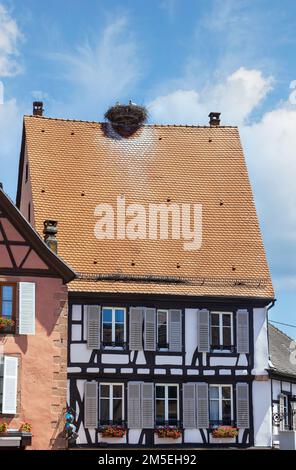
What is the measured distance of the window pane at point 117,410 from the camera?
32406mm

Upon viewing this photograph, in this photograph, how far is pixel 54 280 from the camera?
3088 centimetres

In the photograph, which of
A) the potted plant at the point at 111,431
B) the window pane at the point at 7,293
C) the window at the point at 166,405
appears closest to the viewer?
the window pane at the point at 7,293

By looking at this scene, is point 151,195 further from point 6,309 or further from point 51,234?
point 6,309

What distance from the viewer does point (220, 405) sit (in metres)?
33.1

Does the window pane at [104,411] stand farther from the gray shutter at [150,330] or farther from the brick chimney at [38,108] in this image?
the brick chimney at [38,108]

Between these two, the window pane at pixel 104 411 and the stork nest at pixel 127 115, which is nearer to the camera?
the window pane at pixel 104 411

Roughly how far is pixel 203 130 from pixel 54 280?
1110 cm

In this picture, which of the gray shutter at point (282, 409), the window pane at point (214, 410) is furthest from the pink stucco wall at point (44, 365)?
the gray shutter at point (282, 409)

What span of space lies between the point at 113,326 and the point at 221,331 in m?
3.41

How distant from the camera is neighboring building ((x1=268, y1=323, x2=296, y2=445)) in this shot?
33.8 metres

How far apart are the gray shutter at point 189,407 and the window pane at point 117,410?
1956 millimetres

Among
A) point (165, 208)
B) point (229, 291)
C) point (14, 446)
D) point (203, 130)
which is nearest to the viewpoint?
point (14, 446)

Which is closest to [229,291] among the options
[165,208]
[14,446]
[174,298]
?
[174,298]

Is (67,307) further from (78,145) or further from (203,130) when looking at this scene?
(203,130)
